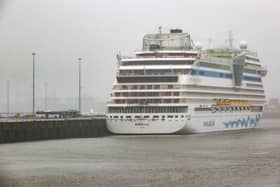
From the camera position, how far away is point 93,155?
4656cm

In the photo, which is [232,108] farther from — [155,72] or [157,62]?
[155,72]

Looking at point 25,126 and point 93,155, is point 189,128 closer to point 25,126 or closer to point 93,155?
point 25,126

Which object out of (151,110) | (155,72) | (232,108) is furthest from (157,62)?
(232,108)

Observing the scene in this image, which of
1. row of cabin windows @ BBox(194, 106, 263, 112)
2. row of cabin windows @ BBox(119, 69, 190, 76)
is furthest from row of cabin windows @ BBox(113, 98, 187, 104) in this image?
row of cabin windows @ BBox(194, 106, 263, 112)

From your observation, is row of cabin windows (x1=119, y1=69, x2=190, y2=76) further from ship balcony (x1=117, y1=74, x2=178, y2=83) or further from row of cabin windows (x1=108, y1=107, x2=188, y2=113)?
row of cabin windows (x1=108, y1=107, x2=188, y2=113)

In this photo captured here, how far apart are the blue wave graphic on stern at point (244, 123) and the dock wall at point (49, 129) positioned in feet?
42.4

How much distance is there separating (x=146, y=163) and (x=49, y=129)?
92.0 feet

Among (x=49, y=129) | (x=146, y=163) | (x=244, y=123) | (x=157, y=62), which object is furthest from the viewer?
(x=244, y=123)

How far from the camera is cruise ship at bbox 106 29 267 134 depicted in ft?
211

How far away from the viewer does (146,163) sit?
41438mm

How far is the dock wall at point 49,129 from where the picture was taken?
6314 centimetres

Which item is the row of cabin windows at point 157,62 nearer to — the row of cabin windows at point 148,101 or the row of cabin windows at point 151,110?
the row of cabin windows at point 148,101

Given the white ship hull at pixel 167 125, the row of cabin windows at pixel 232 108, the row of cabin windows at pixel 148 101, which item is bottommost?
the white ship hull at pixel 167 125

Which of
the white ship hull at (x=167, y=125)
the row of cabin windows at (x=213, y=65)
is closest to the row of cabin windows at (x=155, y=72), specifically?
the row of cabin windows at (x=213, y=65)
